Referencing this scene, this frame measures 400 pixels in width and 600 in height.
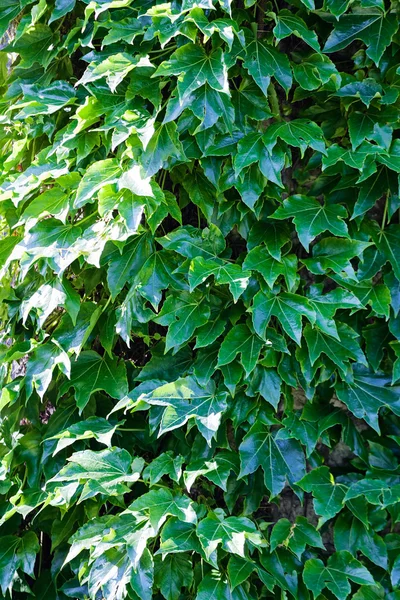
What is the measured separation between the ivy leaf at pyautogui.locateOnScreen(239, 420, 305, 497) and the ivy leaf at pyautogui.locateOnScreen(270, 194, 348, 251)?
473mm

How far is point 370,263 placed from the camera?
150 cm

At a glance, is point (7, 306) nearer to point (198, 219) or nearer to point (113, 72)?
point (198, 219)

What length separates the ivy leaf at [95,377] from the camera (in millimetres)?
1582

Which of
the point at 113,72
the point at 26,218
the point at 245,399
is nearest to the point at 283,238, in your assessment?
the point at 245,399

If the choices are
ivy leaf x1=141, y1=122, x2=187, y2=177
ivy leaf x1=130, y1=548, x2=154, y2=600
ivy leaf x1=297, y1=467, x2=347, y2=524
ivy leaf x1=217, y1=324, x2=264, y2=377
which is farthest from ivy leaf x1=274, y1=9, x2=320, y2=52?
ivy leaf x1=130, y1=548, x2=154, y2=600

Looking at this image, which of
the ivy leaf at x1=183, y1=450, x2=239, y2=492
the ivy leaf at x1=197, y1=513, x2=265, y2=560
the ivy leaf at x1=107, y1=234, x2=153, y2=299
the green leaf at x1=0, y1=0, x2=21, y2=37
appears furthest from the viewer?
the green leaf at x1=0, y1=0, x2=21, y2=37

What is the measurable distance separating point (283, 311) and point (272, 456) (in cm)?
36

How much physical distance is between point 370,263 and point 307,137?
0.34m

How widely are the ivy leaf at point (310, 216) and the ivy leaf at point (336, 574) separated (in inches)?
29.5

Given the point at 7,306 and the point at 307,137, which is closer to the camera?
the point at 307,137

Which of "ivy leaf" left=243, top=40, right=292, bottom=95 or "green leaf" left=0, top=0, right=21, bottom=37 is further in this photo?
"green leaf" left=0, top=0, right=21, bottom=37

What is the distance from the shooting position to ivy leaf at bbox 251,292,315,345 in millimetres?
1395

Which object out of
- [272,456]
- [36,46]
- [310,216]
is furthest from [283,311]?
[36,46]

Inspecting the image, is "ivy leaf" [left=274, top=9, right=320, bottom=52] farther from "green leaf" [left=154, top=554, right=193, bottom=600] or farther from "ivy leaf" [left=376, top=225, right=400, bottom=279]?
"green leaf" [left=154, top=554, right=193, bottom=600]
